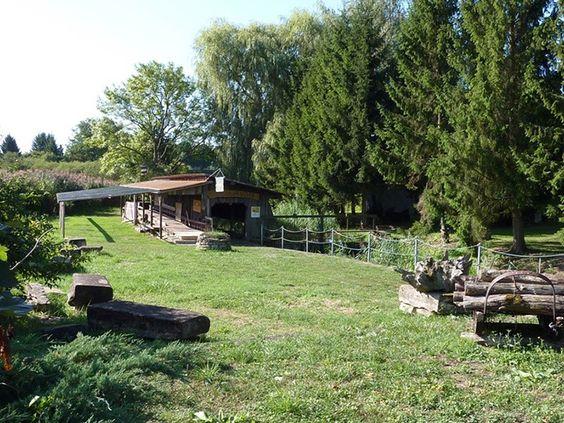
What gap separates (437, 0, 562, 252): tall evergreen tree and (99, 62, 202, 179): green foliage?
108ft

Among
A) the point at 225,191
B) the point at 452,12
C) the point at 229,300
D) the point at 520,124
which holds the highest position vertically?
the point at 452,12

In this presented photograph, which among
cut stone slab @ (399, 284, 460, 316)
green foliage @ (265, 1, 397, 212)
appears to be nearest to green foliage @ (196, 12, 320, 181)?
green foliage @ (265, 1, 397, 212)

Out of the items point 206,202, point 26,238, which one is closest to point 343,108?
point 206,202

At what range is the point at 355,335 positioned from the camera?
730 centimetres

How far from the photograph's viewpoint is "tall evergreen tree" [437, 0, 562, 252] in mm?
17828

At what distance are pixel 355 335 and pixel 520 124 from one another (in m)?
12.9

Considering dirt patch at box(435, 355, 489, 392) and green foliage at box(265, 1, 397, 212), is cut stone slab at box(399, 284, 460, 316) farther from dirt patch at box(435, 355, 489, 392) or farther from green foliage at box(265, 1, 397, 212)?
green foliage at box(265, 1, 397, 212)

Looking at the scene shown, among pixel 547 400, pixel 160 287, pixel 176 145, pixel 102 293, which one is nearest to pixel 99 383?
pixel 547 400

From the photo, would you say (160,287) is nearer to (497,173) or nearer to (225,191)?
(497,173)

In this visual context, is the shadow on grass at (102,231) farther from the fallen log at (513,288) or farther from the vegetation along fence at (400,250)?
the fallen log at (513,288)

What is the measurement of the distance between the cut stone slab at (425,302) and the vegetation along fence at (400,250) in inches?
163

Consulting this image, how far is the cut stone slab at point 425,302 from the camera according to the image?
343 inches

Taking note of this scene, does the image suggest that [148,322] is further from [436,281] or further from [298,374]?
[436,281]

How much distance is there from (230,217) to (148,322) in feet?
83.2
